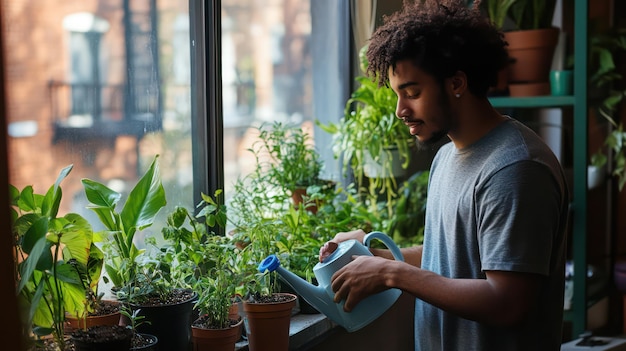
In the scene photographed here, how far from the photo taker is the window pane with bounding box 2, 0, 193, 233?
1.46 metres

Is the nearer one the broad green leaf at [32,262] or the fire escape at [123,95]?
the broad green leaf at [32,262]

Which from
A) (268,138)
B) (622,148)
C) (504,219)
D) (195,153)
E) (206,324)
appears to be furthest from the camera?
(622,148)

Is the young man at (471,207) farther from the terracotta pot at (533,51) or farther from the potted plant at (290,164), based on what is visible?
the terracotta pot at (533,51)

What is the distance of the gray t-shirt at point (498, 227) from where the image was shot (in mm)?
1334

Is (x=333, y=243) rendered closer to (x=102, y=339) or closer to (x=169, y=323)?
(x=169, y=323)

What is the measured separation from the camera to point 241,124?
225cm

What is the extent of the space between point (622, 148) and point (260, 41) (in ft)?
5.35

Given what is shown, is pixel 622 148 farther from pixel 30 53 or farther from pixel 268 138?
pixel 30 53

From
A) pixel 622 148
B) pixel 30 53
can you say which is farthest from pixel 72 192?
pixel 622 148

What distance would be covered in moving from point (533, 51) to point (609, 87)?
0.61 m

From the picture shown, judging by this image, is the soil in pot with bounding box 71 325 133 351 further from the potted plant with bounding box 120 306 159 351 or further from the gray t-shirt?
the gray t-shirt

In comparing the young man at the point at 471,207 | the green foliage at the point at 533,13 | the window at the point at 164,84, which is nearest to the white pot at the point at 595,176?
the green foliage at the point at 533,13

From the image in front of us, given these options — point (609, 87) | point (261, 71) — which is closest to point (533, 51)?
point (609, 87)

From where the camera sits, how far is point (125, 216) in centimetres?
154
